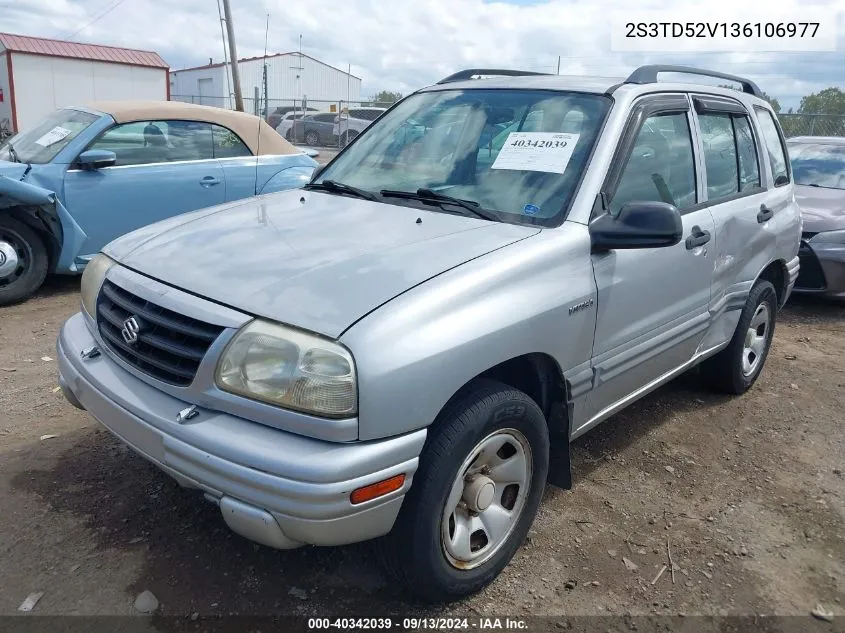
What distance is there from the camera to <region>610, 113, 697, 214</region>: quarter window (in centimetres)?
→ 310

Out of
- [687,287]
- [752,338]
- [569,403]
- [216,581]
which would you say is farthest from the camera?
[752,338]

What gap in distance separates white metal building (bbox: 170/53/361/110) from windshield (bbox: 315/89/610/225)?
120 feet

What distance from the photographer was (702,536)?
3.08 m

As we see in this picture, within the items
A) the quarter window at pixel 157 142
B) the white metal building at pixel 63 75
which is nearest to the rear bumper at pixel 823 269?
the quarter window at pixel 157 142

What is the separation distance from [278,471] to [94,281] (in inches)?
53.1

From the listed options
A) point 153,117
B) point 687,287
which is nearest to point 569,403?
point 687,287

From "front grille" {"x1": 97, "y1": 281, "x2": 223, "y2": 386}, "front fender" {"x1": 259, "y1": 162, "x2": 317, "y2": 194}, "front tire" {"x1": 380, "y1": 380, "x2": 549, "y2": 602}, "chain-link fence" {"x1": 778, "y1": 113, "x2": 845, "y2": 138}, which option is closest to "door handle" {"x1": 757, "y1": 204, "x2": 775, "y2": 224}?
"front tire" {"x1": 380, "y1": 380, "x2": 549, "y2": 602}

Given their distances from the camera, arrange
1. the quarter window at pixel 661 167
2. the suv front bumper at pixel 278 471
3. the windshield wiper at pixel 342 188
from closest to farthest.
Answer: the suv front bumper at pixel 278 471, the quarter window at pixel 661 167, the windshield wiper at pixel 342 188

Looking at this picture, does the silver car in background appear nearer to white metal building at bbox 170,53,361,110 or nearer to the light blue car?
the light blue car

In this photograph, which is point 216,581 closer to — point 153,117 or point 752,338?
point 752,338

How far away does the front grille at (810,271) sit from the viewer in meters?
6.51

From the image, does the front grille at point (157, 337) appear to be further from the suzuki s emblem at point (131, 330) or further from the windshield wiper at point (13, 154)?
the windshield wiper at point (13, 154)

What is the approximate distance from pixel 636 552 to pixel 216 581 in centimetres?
167

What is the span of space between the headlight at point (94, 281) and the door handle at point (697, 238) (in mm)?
2531
